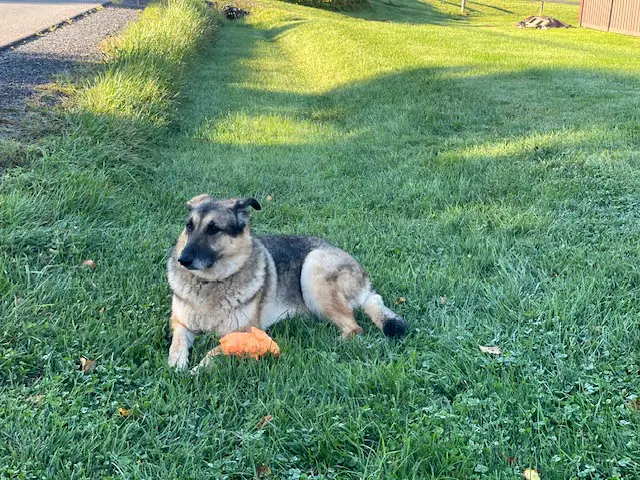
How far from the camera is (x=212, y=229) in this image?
3674mm

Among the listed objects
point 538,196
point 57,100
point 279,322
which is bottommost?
point 279,322

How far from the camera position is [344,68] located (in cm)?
1320

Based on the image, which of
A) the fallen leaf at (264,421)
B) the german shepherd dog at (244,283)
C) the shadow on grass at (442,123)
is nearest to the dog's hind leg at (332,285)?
A: the german shepherd dog at (244,283)

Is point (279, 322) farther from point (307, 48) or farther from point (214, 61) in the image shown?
point (307, 48)

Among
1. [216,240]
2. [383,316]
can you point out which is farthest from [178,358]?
[383,316]

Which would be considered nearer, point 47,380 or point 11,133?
point 47,380

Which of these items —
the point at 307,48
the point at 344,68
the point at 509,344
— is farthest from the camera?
the point at 307,48

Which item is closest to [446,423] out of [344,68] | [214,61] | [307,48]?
[344,68]

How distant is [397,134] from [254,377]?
607 centimetres

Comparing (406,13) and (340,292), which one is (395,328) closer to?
(340,292)

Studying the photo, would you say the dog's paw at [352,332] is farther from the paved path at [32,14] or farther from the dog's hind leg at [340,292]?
the paved path at [32,14]

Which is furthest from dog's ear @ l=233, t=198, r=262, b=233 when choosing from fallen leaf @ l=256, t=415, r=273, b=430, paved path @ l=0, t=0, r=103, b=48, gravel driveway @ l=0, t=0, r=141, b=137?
paved path @ l=0, t=0, r=103, b=48

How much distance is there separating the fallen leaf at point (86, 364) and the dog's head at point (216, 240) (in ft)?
2.45

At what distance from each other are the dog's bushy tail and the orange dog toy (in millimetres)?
696
